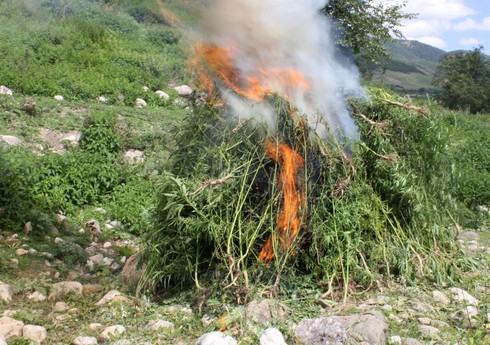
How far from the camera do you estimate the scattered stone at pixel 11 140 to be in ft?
25.4

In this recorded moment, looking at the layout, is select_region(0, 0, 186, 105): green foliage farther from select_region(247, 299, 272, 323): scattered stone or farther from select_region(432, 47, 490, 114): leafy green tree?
select_region(432, 47, 490, 114): leafy green tree

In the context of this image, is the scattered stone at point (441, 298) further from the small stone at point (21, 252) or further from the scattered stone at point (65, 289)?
the small stone at point (21, 252)

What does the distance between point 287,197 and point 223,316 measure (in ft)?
3.74

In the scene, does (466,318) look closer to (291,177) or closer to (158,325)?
(291,177)

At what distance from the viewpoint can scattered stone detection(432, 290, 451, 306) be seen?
417 centimetres

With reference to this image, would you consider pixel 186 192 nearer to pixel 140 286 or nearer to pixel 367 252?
pixel 140 286

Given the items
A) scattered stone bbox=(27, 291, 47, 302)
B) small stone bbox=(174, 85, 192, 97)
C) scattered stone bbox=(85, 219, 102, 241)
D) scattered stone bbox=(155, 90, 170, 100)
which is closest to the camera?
scattered stone bbox=(27, 291, 47, 302)

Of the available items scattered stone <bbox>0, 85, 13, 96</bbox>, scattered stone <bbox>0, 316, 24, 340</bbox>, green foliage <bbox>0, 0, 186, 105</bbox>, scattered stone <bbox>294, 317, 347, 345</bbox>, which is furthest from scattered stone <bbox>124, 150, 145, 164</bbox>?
scattered stone <bbox>294, 317, 347, 345</bbox>

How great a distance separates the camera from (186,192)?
4.08m

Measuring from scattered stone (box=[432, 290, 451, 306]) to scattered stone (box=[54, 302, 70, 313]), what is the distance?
9.40 feet

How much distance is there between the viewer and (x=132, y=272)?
4793 mm

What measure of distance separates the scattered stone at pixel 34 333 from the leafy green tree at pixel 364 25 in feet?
37.9

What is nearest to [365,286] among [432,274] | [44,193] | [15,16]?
[432,274]

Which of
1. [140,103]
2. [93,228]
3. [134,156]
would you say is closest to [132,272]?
[93,228]
